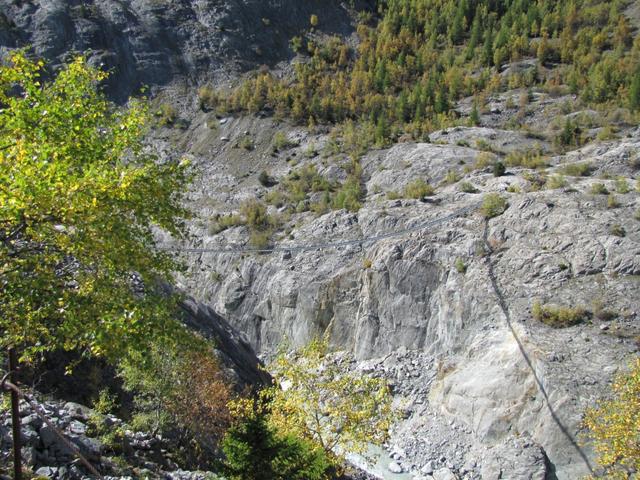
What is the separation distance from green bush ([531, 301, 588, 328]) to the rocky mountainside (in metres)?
0.08

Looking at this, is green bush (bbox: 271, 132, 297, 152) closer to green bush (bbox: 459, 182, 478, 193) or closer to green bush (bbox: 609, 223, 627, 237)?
green bush (bbox: 459, 182, 478, 193)

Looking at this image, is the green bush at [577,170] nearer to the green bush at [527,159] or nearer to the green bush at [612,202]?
the green bush at [527,159]

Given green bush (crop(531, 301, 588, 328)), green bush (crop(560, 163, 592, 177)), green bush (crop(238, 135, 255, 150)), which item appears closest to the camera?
green bush (crop(531, 301, 588, 328))

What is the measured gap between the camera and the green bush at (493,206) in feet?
75.0

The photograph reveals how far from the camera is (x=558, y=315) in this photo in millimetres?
17672

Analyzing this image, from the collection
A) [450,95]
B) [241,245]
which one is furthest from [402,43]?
[241,245]

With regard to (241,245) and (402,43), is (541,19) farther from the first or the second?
(241,245)

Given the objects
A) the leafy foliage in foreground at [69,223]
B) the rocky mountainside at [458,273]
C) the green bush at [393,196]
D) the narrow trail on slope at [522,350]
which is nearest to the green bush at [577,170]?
the rocky mountainside at [458,273]

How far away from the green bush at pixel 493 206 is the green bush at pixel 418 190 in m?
4.54

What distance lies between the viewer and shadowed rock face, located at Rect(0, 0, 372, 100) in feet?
165

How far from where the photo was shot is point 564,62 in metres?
40.5

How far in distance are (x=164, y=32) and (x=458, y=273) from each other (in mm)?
45823

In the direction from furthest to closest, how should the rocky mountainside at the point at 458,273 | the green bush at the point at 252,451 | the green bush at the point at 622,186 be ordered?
the green bush at the point at 622,186 < the rocky mountainside at the point at 458,273 < the green bush at the point at 252,451

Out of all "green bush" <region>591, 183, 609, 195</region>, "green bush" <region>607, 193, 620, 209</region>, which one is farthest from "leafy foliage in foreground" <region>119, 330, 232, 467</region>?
"green bush" <region>591, 183, 609, 195</region>
